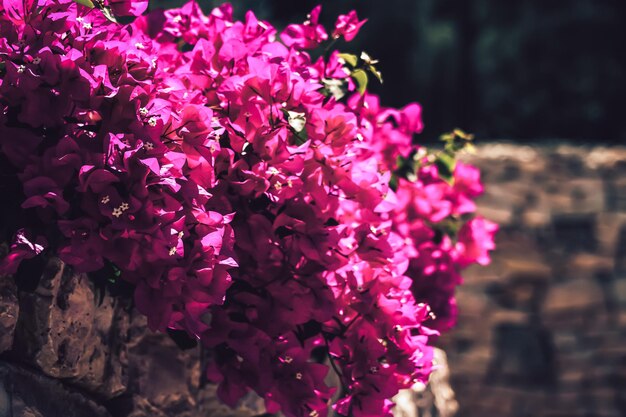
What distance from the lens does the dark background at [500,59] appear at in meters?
9.53

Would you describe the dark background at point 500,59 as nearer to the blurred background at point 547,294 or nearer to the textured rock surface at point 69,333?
the blurred background at point 547,294

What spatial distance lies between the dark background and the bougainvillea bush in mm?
7390

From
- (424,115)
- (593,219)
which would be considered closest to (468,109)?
(424,115)

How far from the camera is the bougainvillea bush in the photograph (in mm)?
1607

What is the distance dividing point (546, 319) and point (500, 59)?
4.47 meters

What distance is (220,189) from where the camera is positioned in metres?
1.85

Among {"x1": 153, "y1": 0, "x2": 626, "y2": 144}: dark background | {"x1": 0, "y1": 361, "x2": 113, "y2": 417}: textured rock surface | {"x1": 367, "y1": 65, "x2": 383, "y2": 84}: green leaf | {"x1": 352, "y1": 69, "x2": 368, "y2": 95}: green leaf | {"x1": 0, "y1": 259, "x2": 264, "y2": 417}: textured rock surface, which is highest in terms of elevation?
{"x1": 153, "y1": 0, "x2": 626, "y2": 144}: dark background

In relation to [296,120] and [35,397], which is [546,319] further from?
[35,397]

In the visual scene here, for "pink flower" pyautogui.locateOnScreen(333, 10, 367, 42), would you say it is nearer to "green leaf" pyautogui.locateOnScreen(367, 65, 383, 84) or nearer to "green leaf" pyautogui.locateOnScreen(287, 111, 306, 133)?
"green leaf" pyautogui.locateOnScreen(367, 65, 383, 84)

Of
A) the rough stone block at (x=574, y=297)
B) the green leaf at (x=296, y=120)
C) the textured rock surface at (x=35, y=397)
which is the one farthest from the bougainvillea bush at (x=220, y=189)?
the rough stone block at (x=574, y=297)

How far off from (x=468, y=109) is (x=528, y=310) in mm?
4869

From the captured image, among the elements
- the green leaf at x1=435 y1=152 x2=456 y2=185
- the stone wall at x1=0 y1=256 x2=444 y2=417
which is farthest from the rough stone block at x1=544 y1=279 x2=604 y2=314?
the stone wall at x1=0 y1=256 x2=444 y2=417

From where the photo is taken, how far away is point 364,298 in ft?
6.36

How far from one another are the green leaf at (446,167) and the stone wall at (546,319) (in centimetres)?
352
